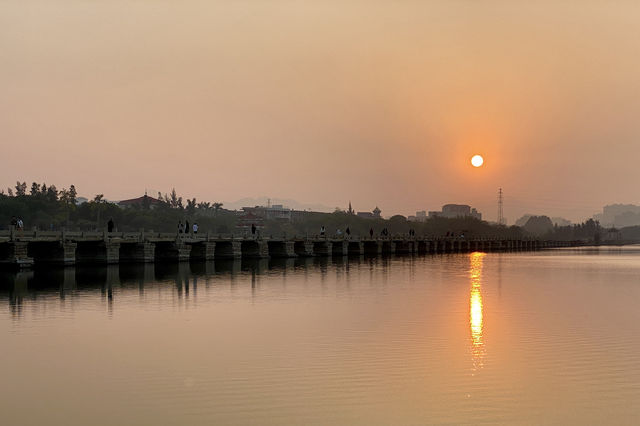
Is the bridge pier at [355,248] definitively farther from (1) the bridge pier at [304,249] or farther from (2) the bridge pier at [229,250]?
(2) the bridge pier at [229,250]

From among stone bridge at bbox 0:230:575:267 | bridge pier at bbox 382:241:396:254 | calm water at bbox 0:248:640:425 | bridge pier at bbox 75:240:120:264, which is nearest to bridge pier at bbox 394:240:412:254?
bridge pier at bbox 382:241:396:254

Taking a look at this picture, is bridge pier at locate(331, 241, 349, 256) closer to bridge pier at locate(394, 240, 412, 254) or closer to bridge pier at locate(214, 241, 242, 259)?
bridge pier at locate(214, 241, 242, 259)

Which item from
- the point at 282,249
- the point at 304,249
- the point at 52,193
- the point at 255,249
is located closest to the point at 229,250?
the point at 255,249

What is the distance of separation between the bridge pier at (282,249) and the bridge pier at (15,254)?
37.8 metres

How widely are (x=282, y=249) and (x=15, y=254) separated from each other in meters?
39.7

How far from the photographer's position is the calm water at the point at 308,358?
15023mm

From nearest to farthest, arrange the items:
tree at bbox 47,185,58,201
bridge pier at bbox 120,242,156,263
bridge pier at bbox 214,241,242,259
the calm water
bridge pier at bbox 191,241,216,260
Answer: the calm water, bridge pier at bbox 120,242,156,263, bridge pier at bbox 191,241,216,260, bridge pier at bbox 214,241,242,259, tree at bbox 47,185,58,201

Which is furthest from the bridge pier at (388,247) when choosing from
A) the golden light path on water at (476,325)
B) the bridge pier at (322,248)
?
the golden light path on water at (476,325)

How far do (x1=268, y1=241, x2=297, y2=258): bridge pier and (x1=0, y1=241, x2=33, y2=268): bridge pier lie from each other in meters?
37.8

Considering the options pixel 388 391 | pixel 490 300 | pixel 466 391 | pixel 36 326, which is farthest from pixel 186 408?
pixel 490 300

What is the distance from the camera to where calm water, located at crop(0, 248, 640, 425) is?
15.0 meters

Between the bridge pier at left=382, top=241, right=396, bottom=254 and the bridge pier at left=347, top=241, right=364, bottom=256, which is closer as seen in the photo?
the bridge pier at left=347, top=241, right=364, bottom=256

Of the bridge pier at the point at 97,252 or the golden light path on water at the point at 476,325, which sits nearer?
the golden light path on water at the point at 476,325

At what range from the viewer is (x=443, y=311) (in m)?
33.8
